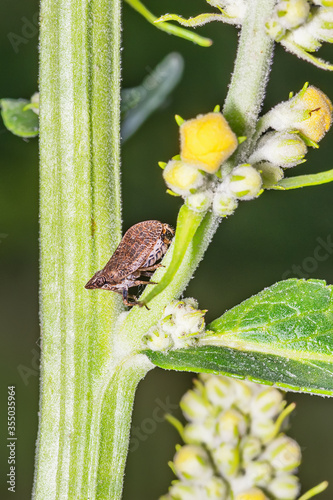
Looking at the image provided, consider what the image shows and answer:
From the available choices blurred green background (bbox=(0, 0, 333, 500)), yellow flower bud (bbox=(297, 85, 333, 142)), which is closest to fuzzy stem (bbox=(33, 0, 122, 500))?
yellow flower bud (bbox=(297, 85, 333, 142))

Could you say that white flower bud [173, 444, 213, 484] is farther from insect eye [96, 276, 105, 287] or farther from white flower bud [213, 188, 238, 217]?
white flower bud [213, 188, 238, 217]

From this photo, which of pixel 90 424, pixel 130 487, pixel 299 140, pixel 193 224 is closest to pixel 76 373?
pixel 90 424

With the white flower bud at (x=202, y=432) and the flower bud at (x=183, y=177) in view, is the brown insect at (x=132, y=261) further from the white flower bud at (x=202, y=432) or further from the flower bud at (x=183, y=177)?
the white flower bud at (x=202, y=432)

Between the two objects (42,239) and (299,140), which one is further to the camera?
(42,239)

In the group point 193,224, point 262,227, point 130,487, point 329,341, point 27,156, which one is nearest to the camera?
point 193,224

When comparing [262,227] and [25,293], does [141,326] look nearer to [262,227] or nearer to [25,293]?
[25,293]

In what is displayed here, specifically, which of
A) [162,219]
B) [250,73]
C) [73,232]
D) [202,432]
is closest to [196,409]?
[202,432]
